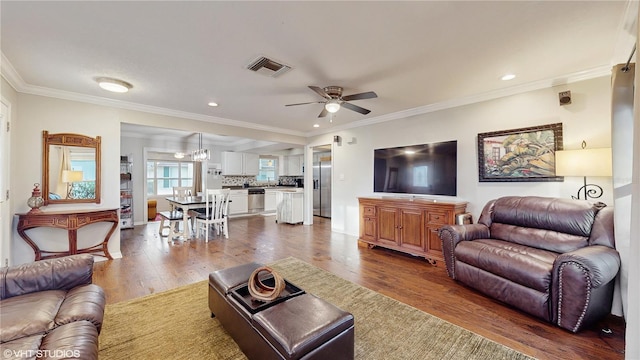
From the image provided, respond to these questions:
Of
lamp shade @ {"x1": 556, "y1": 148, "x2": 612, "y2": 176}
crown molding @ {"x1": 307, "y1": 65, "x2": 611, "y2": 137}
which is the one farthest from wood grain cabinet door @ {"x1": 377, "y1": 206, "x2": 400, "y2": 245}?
lamp shade @ {"x1": 556, "y1": 148, "x2": 612, "y2": 176}

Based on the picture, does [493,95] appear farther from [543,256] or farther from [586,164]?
[543,256]

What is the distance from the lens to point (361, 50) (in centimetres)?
233

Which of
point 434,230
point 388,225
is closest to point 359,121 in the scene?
point 388,225

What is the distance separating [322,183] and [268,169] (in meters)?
2.76

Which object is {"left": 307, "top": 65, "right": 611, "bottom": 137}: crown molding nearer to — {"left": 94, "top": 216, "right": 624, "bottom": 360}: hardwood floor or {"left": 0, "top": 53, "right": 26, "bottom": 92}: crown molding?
{"left": 94, "top": 216, "right": 624, "bottom": 360}: hardwood floor

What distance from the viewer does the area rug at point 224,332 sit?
5.72ft

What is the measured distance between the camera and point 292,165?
30.2 ft

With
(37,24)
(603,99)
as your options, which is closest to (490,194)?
(603,99)

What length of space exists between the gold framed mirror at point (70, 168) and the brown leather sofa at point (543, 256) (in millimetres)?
4960

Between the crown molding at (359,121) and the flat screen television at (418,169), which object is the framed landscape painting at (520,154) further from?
the crown molding at (359,121)

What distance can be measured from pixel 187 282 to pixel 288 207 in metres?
3.78

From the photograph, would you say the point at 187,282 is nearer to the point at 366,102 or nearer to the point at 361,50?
the point at 361,50

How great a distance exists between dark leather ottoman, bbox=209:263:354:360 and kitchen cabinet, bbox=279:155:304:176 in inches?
290

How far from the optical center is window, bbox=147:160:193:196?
819 centimetres
